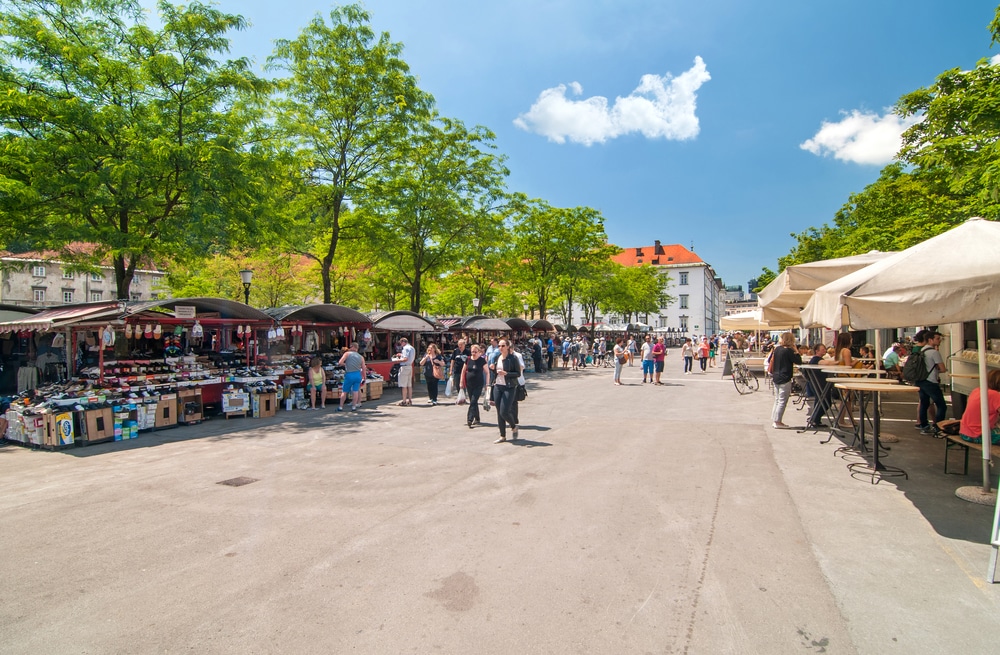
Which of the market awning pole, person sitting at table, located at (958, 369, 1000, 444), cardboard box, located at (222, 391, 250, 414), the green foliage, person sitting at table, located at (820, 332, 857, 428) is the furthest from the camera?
cardboard box, located at (222, 391, 250, 414)

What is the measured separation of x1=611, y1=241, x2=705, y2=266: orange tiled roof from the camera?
8929 cm

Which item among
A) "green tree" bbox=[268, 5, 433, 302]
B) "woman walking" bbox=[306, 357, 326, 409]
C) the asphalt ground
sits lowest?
the asphalt ground

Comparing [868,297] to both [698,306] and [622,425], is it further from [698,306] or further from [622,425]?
[698,306]

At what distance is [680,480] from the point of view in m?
6.54

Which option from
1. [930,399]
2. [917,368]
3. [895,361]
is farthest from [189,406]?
[895,361]

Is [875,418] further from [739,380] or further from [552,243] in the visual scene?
[552,243]

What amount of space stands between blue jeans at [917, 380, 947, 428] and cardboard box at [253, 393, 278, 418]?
13427mm

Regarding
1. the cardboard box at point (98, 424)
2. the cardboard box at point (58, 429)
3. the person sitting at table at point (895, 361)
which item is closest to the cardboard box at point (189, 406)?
the cardboard box at point (98, 424)

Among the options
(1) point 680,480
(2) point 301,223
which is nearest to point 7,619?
(1) point 680,480

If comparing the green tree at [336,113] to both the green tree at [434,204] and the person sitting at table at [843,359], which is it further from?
the person sitting at table at [843,359]

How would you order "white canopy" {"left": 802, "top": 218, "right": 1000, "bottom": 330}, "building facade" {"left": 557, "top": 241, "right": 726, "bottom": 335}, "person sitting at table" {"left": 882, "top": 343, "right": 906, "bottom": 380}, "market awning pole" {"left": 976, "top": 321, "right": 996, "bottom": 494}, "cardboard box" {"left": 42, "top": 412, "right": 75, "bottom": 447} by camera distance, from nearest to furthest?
"white canopy" {"left": 802, "top": 218, "right": 1000, "bottom": 330} → "market awning pole" {"left": 976, "top": 321, "right": 996, "bottom": 494} → "cardboard box" {"left": 42, "top": 412, "right": 75, "bottom": 447} → "person sitting at table" {"left": 882, "top": 343, "right": 906, "bottom": 380} → "building facade" {"left": 557, "top": 241, "right": 726, "bottom": 335}

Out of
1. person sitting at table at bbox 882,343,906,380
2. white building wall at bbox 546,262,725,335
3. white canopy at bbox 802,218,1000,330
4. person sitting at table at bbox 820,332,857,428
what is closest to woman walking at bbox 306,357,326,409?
white canopy at bbox 802,218,1000,330

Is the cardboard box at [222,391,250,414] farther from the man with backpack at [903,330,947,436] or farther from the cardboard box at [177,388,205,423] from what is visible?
the man with backpack at [903,330,947,436]

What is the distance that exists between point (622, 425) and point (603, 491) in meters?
4.61
